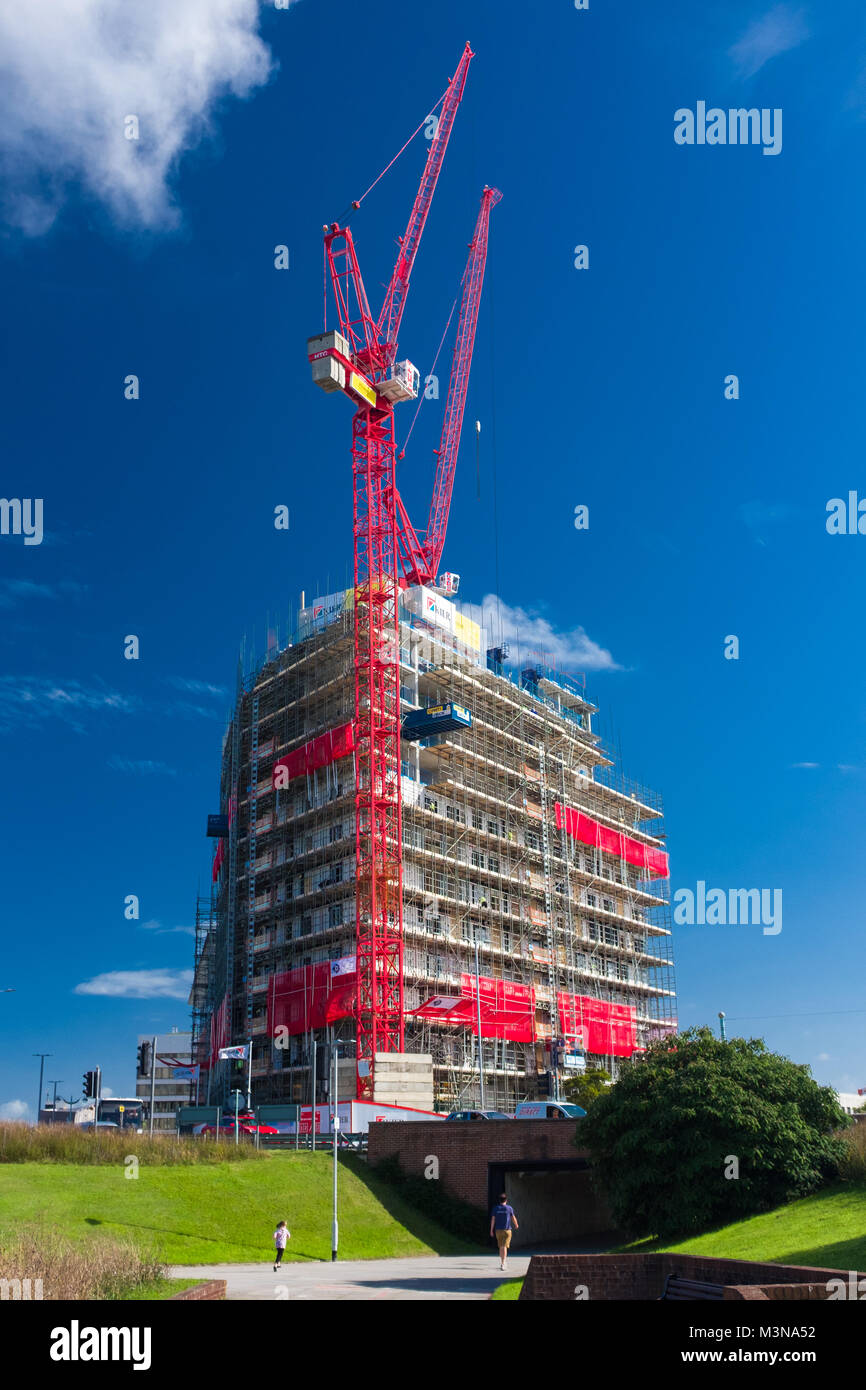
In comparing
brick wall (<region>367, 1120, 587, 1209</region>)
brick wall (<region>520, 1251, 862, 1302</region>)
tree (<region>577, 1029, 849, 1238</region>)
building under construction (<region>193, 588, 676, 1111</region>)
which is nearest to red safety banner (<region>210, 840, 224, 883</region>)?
building under construction (<region>193, 588, 676, 1111</region>)

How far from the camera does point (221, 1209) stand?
124 ft

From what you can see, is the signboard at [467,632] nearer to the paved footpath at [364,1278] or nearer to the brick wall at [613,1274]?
the paved footpath at [364,1278]

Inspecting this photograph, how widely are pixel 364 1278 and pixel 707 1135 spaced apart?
1030cm

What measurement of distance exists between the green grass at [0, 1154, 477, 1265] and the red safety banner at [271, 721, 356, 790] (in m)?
33.2

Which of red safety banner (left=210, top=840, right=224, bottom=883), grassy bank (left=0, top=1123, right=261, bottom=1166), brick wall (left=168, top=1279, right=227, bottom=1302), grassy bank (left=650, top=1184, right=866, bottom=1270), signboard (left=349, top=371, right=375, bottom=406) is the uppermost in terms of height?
signboard (left=349, top=371, right=375, bottom=406)

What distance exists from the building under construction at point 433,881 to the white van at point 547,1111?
16443mm

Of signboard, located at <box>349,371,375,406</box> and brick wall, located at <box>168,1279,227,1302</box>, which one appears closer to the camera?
brick wall, located at <box>168,1279,227,1302</box>

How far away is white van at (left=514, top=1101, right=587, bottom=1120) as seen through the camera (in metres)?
45.3

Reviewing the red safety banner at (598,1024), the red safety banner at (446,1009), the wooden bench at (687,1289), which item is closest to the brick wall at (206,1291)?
the wooden bench at (687,1289)

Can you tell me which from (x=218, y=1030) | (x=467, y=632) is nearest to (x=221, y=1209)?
(x=218, y=1030)

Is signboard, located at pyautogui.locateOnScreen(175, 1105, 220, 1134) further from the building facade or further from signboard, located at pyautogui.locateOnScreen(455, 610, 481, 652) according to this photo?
the building facade

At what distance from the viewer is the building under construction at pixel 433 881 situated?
7462cm

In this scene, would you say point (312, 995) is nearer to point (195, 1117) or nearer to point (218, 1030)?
point (218, 1030)
